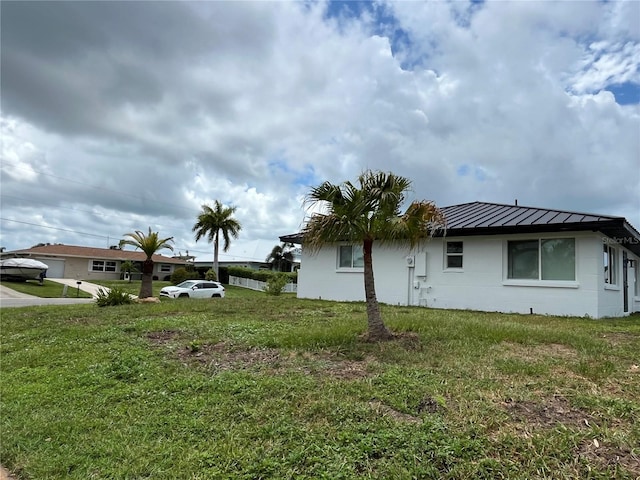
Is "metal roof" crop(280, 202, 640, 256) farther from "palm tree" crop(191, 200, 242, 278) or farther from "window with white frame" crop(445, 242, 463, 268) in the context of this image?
"palm tree" crop(191, 200, 242, 278)

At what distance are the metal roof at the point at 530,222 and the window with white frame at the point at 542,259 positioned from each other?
24.4 inches

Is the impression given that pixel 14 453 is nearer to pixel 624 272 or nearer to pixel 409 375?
pixel 409 375

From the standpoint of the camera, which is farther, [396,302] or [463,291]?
[396,302]

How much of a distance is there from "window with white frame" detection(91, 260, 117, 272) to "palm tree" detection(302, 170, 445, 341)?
47733 mm

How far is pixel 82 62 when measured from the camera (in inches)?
406

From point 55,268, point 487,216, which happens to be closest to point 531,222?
point 487,216

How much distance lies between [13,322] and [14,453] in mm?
Result: 8539

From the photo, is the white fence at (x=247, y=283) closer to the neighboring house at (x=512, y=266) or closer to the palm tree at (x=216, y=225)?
the palm tree at (x=216, y=225)

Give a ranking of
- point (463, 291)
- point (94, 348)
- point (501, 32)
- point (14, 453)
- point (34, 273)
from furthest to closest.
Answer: point (34, 273) < point (463, 291) < point (501, 32) < point (94, 348) < point (14, 453)

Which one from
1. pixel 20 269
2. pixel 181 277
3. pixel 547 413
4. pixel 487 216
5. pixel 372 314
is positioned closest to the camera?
pixel 547 413

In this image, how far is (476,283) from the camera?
12867 millimetres

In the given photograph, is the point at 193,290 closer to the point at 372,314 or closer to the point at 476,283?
the point at 476,283

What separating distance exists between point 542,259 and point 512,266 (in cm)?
89

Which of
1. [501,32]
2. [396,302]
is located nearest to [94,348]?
[396,302]
